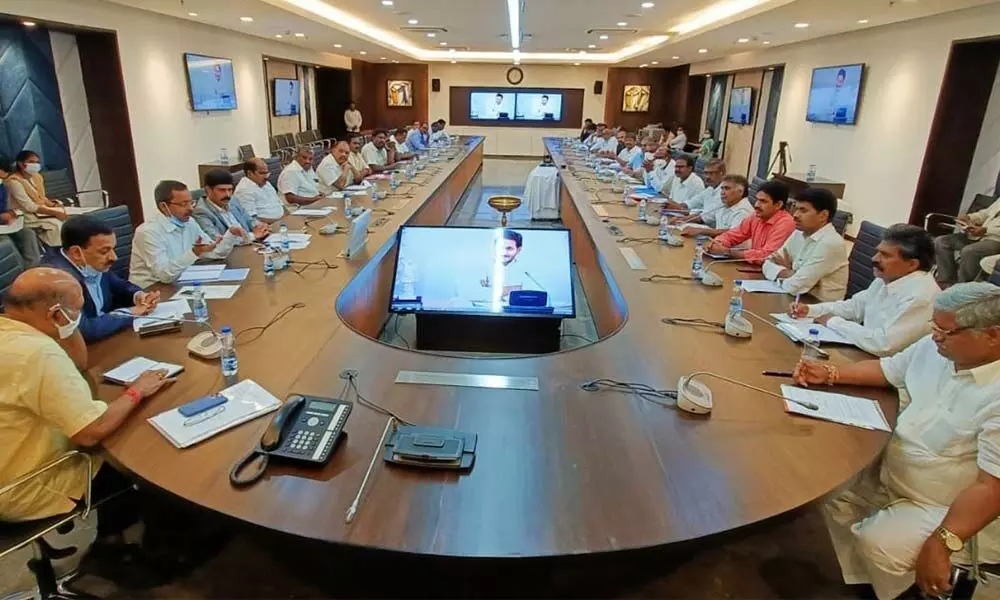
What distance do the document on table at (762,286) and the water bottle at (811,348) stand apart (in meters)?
0.65

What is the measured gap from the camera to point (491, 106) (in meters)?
16.3

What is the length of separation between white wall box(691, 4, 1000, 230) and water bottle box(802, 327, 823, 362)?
5.01 meters

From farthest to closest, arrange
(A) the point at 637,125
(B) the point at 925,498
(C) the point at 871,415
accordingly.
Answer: (A) the point at 637,125
(C) the point at 871,415
(B) the point at 925,498

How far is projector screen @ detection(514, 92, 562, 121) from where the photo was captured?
16.2 meters

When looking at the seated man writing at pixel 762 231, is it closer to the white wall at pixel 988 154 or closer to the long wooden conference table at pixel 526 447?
the long wooden conference table at pixel 526 447

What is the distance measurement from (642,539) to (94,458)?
1.51 meters

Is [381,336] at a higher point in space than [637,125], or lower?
lower

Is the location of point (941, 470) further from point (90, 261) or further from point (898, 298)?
point (90, 261)

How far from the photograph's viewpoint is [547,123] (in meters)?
16.3

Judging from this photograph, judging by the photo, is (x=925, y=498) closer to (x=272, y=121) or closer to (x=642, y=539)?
(x=642, y=539)

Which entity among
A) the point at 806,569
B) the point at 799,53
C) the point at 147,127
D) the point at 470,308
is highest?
the point at 799,53

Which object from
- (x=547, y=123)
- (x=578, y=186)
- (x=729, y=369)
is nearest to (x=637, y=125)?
(x=547, y=123)

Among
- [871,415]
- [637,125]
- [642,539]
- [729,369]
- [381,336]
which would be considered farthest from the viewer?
[637,125]

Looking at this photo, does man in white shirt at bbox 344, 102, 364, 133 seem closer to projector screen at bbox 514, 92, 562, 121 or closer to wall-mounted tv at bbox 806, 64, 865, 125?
projector screen at bbox 514, 92, 562, 121
